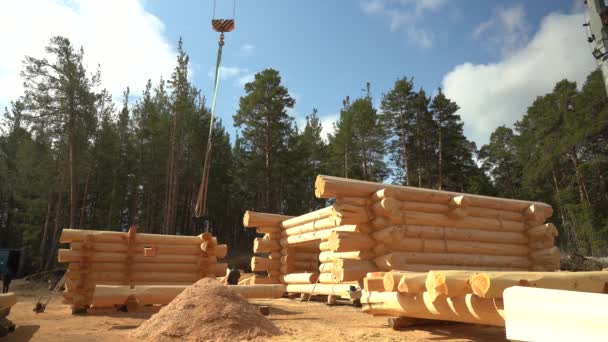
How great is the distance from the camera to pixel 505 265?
Result: 11.0 meters

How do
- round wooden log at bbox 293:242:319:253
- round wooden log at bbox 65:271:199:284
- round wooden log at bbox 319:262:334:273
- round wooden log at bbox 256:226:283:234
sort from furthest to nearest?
round wooden log at bbox 293:242:319:253 → round wooden log at bbox 256:226:283:234 → round wooden log at bbox 319:262:334:273 → round wooden log at bbox 65:271:199:284

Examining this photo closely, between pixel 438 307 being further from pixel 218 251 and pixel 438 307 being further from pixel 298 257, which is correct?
pixel 298 257

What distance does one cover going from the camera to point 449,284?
479cm

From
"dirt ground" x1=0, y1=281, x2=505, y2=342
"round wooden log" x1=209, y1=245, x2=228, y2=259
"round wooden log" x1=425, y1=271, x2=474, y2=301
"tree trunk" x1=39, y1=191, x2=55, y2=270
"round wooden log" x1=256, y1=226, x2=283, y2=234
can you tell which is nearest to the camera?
"round wooden log" x1=425, y1=271, x2=474, y2=301

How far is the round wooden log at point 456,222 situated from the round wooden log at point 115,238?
7.14 meters

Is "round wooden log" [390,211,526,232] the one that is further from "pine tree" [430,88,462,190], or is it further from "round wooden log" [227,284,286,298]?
"pine tree" [430,88,462,190]

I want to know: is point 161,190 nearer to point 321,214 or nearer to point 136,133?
point 136,133

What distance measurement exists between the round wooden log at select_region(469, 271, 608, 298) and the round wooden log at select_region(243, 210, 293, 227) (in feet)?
34.4

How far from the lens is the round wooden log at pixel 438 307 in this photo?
15.2 ft

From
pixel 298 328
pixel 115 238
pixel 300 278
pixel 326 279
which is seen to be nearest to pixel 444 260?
pixel 326 279

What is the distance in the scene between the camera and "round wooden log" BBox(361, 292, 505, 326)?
4.64 metres

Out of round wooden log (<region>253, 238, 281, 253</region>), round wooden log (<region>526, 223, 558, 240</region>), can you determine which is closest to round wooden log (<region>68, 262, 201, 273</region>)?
round wooden log (<region>253, 238, 281, 253</region>)

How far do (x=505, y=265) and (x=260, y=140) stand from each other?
20656 mm

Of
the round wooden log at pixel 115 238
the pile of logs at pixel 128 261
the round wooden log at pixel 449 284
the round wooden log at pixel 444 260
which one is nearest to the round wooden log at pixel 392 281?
the round wooden log at pixel 449 284
